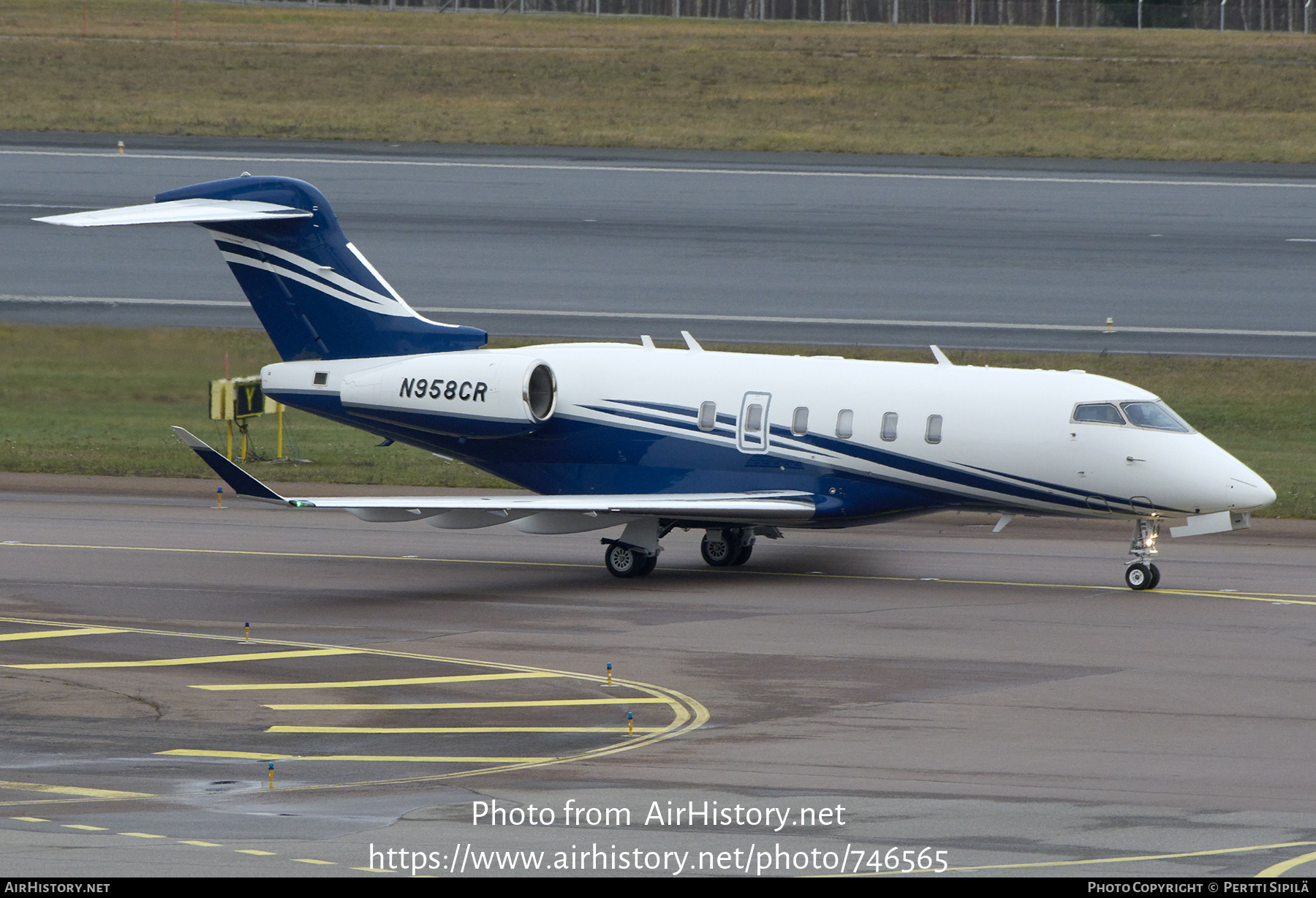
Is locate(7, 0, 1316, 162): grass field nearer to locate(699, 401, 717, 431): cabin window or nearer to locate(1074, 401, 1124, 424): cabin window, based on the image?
locate(699, 401, 717, 431): cabin window

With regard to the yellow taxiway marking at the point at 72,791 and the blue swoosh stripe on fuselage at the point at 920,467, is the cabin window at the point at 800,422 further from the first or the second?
the yellow taxiway marking at the point at 72,791

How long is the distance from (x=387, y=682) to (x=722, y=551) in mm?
9657

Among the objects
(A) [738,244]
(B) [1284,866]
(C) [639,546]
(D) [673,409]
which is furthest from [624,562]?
(A) [738,244]

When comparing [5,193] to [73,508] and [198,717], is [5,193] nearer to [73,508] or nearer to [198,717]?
[73,508]

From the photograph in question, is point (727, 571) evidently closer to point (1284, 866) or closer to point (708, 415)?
point (708, 415)

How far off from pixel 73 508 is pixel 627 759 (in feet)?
70.6

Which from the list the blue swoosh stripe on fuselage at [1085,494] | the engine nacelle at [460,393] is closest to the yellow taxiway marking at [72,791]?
the engine nacelle at [460,393]

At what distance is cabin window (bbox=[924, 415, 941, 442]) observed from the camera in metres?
27.9

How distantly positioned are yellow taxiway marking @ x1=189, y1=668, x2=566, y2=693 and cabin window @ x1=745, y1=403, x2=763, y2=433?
27.2ft

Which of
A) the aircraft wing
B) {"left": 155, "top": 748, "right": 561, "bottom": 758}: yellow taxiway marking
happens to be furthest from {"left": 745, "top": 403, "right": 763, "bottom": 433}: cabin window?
{"left": 155, "top": 748, "right": 561, "bottom": 758}: yellow taxiway marking

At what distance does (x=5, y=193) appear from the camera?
60.6 metres

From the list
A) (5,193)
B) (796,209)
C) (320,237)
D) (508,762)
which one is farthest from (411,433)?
(5,193)

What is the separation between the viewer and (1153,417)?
89.6 feet

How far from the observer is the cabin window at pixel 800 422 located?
28.8m
